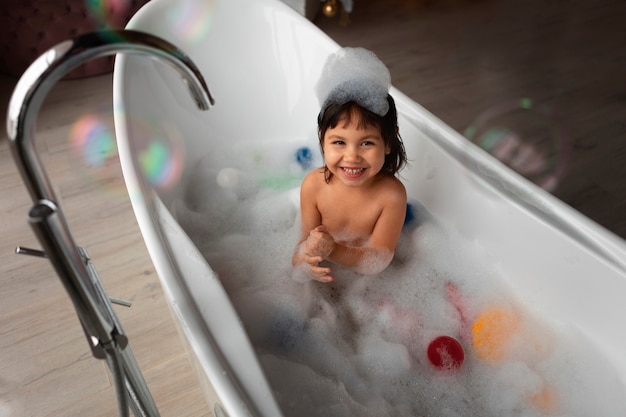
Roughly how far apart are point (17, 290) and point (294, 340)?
0.86m

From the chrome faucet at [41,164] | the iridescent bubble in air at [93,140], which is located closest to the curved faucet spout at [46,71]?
the chrome faucet at [41,164]

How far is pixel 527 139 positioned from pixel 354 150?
4.10 ft

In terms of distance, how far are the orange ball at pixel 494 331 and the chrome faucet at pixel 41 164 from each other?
788 mm

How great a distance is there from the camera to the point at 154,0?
1648 millimetres

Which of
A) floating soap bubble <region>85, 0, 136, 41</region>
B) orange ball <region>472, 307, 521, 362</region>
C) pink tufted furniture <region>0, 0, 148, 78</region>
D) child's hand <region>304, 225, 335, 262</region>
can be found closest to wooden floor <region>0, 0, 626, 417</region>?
pink tufted furniture <region>0, 0, 148, 78</region>

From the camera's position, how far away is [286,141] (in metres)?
1.79

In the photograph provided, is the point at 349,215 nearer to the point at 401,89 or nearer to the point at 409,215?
the point at 409,215

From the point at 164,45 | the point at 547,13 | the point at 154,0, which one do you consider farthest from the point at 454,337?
the point at 547,13

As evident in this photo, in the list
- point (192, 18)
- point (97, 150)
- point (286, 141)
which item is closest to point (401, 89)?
point (286, 141)

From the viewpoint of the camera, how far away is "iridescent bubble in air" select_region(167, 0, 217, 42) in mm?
1664

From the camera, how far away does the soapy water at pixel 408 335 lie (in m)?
1.06

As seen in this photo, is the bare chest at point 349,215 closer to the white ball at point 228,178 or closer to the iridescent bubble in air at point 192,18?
the white ball at point 228,178

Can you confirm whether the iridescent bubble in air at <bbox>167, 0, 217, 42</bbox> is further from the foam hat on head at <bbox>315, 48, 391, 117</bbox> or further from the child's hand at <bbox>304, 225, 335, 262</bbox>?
the child's hand at <bbox>304, 225, 335, 262</bbox>

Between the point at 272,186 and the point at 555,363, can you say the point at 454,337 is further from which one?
the point at 272,186
